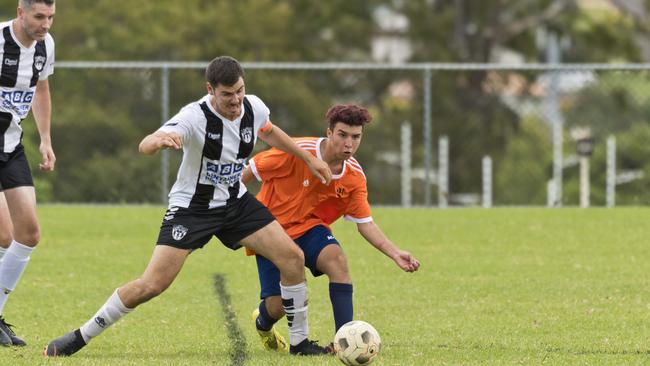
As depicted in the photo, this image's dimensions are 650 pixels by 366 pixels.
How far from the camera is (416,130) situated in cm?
2830

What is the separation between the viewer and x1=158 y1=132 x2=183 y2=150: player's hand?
6547mm

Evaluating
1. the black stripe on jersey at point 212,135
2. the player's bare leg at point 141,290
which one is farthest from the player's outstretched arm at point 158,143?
the player's bare leg at point 141,290

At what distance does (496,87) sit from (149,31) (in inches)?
379

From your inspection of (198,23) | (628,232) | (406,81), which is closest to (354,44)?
(198,23)

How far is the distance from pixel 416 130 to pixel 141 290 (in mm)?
21381

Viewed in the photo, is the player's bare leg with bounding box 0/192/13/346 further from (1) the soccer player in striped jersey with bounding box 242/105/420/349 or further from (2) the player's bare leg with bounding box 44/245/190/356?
(1) the soccer player in striped jersey with bounding box 242/105/420/349

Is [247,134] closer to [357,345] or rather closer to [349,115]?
[349,115]

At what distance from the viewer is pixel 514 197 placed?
76.4 feet

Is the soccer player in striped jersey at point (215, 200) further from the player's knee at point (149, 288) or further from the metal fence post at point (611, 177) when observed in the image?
the metal fence post at point (611, 177)

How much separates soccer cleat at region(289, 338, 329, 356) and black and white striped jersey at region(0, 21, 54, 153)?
7.06 feet

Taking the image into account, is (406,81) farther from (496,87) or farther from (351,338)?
(351,338)

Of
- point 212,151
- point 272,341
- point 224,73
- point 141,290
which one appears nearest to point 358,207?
point 272,341

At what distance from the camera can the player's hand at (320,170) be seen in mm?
7531

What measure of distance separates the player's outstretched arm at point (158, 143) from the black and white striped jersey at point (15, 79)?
154 centimetres
